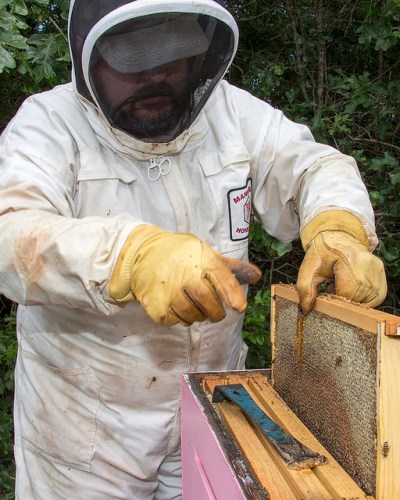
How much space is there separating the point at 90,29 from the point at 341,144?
100 inches

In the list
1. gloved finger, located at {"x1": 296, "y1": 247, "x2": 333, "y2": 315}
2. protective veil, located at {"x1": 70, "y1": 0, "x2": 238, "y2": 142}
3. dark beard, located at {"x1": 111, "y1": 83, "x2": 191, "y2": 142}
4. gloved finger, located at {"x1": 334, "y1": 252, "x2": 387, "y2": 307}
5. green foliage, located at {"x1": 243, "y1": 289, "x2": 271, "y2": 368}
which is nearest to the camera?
gloved finger, located at {"x1": 296, "y1": 247, "x2": 333, "y2": 315}

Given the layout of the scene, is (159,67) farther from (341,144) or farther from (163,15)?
(341,144)

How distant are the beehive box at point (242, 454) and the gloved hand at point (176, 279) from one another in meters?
0.27

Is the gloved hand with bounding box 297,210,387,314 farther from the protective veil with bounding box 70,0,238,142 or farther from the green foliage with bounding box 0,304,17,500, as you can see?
the green foliage with bounding box 0,304,17,500

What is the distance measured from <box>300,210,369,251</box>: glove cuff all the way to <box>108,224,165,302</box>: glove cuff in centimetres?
59

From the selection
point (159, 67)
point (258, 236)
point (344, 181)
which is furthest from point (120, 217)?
point (258, 236)

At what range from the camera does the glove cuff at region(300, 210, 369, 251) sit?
1690mm

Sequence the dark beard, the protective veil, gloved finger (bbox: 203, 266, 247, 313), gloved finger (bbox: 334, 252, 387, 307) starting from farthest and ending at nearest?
the dark beard, the protective veil, gloved finger (bbox: 334, 252, 387, 307), gloved finger (bbox: 203, 266, 247, 313)

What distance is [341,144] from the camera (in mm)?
3814

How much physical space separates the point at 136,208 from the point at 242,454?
92cm

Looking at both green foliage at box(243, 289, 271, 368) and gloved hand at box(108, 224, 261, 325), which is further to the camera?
green foliage at box(243, 289, 271, 368)

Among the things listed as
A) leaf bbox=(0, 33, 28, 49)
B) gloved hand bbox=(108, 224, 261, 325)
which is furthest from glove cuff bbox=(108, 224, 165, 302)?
leaf bbox=(0, 33, 28, 49)

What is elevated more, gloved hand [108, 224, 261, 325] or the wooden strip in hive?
gloved hand [108, 224, 261, 325]

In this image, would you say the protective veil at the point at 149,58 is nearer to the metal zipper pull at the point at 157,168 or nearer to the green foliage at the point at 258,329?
the metal zipper pull at the point at 157,168
